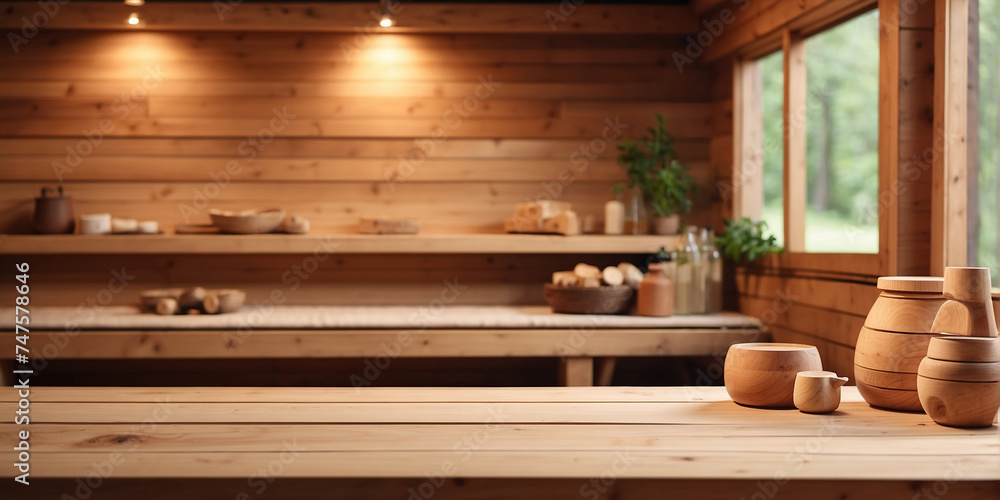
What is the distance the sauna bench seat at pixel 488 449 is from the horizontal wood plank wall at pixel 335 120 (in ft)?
7.97

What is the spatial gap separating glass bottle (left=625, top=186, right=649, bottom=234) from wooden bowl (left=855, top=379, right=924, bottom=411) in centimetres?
225

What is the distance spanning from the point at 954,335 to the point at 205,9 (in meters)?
3.45

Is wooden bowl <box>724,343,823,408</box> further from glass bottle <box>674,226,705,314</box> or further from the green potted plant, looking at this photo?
the green potted plant

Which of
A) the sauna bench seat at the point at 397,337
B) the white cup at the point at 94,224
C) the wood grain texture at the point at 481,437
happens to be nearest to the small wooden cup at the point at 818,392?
the wood grain texture at the point at 481,437

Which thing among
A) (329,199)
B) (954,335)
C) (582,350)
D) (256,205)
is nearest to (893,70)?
(954,335)

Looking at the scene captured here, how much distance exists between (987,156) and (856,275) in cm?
62

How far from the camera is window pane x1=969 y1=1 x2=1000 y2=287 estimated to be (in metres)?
2.33

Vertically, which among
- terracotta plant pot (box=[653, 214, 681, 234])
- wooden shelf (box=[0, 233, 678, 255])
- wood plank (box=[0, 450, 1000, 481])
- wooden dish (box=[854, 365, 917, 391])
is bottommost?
wood plank (box=[0, 450, 1000, 481])

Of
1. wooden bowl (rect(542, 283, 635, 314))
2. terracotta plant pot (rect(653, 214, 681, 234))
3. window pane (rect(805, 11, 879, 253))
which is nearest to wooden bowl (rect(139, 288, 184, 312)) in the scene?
wooden bowl (rect(542, 283, 635, 314))

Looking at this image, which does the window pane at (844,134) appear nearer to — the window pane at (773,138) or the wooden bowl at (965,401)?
the window pane at (773,138)

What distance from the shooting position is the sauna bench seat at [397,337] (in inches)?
130

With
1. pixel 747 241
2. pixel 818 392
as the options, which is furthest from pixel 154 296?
pixel 818 392

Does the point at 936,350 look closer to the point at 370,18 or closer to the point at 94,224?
the point at 370,18

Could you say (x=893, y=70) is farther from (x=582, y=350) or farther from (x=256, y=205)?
(x=256, y=205)
